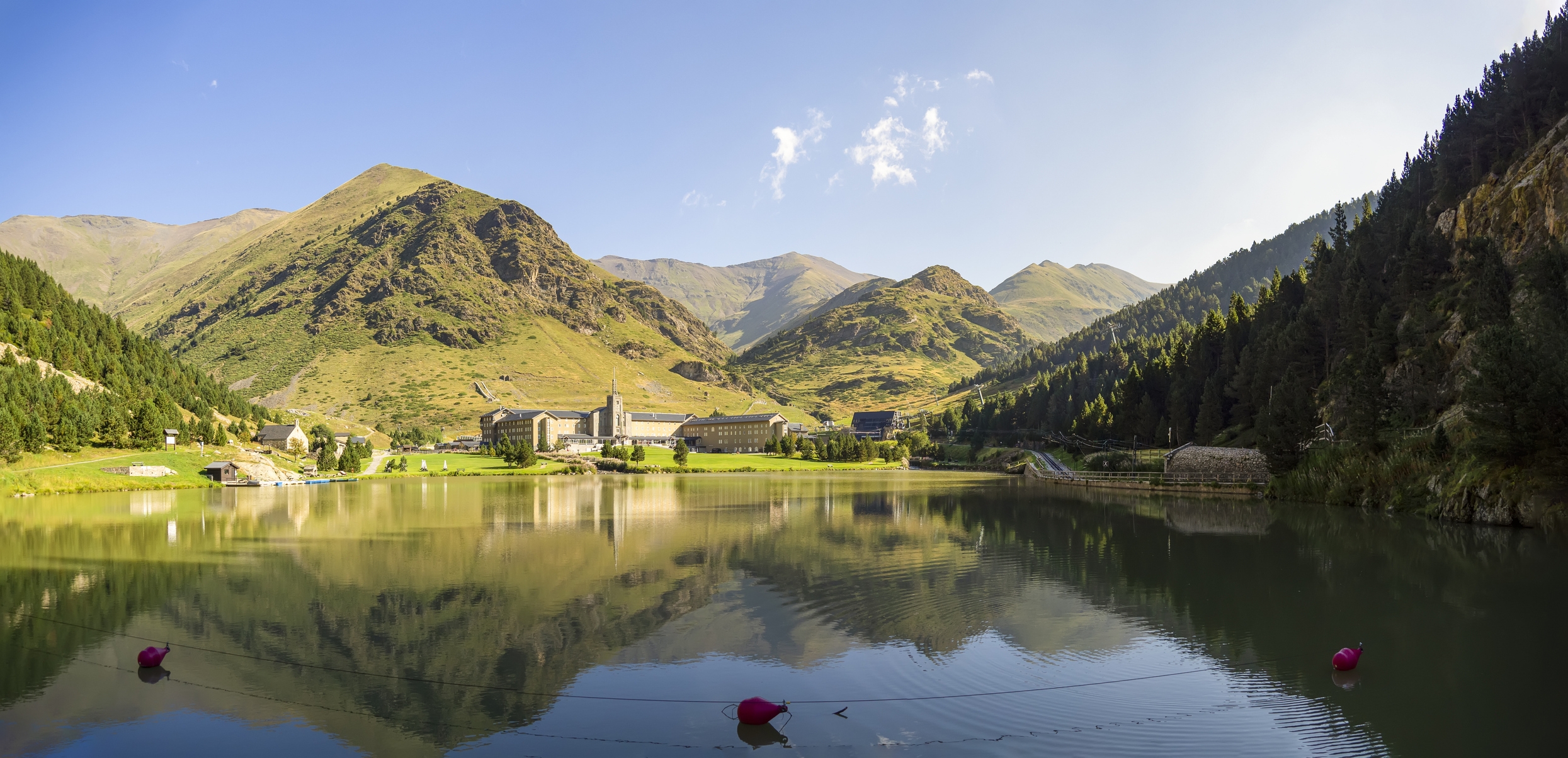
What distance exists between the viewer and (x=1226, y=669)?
53.8 feet

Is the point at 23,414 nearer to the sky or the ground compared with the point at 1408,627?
nearer to the sky

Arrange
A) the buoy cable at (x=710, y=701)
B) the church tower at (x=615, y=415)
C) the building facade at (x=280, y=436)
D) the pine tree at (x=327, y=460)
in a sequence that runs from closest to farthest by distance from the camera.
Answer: the buoy cable at (x=710, y=701) → the pine tree at (x=327, y=460) → the building facade at (x=280, y=436) → the church tower at (x=615, y=415)

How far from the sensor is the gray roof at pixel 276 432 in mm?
117438

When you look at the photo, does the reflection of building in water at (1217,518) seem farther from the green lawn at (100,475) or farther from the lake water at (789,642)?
the green lawn at (100,475)

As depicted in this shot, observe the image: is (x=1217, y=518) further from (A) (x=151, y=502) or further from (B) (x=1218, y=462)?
(A) (x=151, y=502)

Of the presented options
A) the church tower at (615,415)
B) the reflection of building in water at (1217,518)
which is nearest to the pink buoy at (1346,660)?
the reflection of building in water at (1217,518)

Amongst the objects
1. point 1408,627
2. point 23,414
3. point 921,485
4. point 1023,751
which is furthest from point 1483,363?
point 23,414

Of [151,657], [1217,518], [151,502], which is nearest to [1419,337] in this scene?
[1217,518]

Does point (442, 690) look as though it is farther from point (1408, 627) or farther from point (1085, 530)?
point (1085, 530)

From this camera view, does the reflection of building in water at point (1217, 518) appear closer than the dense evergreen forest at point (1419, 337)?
No

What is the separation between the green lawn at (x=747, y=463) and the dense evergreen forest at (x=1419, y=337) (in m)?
51.3

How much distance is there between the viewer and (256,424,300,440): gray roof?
385 ft

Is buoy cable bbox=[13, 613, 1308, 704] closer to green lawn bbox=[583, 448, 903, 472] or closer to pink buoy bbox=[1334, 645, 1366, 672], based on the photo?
pink buoy bbox=[1334, 645, 1366, 672]

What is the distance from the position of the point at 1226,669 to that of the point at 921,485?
7374 cm
